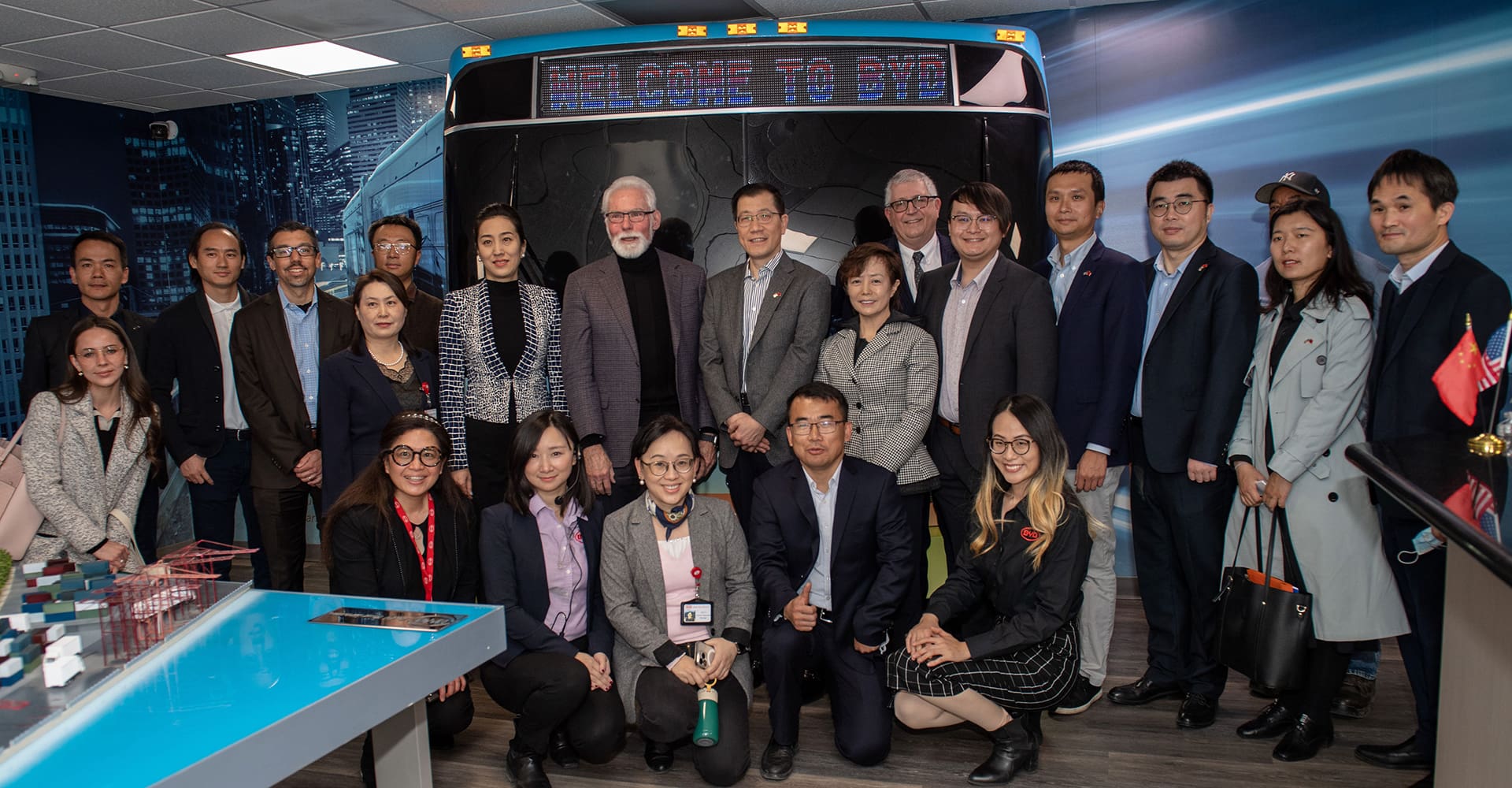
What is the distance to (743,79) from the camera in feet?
12.4

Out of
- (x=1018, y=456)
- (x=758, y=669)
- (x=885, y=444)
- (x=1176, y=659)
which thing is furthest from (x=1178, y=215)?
(x=758, y=669)

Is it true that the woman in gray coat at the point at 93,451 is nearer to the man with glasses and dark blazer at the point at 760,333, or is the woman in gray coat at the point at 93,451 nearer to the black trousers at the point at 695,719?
the black trousers at the point at 695,719

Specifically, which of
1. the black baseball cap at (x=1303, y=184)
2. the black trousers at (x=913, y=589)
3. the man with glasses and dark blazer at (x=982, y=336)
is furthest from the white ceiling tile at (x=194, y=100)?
the black baseball cap at (x=1303, y=184)

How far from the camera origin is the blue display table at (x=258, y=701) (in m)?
1.43

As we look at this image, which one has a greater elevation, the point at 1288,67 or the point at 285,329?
the point at 1288,67

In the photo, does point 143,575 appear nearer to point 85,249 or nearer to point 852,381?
point 852,381

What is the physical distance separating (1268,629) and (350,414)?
273 cm

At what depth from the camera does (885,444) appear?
309 cm

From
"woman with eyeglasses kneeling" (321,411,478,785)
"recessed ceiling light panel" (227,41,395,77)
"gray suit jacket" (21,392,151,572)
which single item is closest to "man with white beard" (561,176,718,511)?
"woman with eyeglasses kneeling" (321,411,478,785)

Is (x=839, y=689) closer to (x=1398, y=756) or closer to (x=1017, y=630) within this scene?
(x=1017, y=630)

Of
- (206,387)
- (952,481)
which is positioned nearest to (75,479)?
(206,387)

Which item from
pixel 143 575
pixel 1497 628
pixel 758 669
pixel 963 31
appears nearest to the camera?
pixel 1497 628

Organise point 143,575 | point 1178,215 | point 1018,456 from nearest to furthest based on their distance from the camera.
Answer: point 143,575 < point 1018,456 < point 1178,215

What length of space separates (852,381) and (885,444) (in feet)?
0.74
